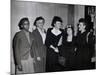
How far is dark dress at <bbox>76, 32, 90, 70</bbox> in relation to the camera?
1582 mm

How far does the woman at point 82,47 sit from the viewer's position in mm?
1582

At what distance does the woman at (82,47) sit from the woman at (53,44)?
21 centimetres

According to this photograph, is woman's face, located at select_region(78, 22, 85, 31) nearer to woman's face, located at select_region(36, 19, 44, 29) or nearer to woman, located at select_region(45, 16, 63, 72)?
woman, located at select_region(45, 16, 63, 72)

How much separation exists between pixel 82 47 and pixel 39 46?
44 cm

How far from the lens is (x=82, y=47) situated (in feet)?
5.23

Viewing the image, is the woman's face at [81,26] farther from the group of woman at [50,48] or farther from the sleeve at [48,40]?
the sleeve at [48,40]

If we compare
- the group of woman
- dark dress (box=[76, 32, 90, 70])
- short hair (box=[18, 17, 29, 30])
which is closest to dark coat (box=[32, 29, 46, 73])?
the group of woman

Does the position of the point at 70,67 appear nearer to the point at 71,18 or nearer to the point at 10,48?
the point at 71,18

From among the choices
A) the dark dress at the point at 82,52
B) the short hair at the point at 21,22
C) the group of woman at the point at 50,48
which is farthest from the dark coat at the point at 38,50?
the dark dress at the point at 82,52

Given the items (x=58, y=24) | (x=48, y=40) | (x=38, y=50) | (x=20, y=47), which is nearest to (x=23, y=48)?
(x=20, y=47)

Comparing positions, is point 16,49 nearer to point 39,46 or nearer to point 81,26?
point 39,46
